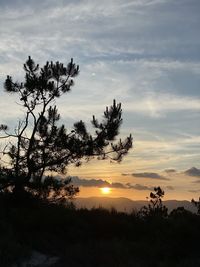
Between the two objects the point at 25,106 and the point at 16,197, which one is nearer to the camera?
the point at 16,197

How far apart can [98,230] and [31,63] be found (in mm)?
9170

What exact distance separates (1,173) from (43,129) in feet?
9.01

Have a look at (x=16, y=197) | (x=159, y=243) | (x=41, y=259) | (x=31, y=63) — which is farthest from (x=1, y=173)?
(x=159, y=243)

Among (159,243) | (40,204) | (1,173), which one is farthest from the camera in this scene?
(1,173)

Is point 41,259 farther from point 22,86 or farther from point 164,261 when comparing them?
point 22,86

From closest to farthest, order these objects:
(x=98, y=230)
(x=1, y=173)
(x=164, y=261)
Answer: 1. (x=164, y=261)
2. (x=98, y=230)
3. (x=1, y=173)

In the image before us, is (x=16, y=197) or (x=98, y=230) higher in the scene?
(x=16, y=197)

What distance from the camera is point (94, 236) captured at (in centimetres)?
1767

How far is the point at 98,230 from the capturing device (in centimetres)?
1816

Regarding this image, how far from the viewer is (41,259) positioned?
1505cm

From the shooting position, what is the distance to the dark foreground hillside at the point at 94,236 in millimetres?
14539

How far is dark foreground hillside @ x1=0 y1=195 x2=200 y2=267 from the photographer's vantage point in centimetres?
1454

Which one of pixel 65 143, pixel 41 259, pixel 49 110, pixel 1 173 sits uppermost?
pixel 49 110

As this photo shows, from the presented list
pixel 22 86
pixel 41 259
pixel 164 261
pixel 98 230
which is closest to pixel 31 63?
pixel 22 86
